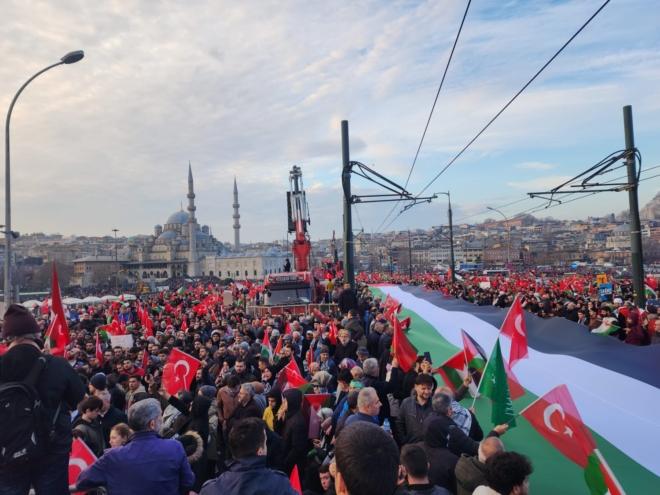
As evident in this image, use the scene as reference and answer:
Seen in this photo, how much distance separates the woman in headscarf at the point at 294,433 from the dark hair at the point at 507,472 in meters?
2.39

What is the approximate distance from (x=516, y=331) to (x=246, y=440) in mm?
4298

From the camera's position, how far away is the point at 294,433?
5.11 m

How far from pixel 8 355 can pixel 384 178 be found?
12.0 metres

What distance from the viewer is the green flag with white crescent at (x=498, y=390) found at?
5102 millimetres

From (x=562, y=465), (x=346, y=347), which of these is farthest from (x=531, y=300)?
(x=562, y=465)

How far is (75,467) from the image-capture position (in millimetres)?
4539

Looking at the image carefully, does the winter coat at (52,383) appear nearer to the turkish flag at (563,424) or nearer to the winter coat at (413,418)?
the winter coat at (413,418)

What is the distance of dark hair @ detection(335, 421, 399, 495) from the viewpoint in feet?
7.07

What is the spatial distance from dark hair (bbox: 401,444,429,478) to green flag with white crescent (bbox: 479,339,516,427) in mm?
2066

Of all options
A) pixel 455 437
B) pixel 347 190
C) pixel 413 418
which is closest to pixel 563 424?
pixel 455 437

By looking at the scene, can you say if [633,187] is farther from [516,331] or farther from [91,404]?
[91,404]

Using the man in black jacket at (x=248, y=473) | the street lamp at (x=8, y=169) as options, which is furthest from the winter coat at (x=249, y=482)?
the street lamp at (x=8, y=169)

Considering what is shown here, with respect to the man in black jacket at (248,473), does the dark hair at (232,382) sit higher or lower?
lower

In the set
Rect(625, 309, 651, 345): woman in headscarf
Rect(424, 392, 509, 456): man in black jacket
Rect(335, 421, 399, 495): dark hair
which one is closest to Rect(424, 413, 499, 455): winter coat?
Rect(424, 392, 509, 456): man in black jacket
